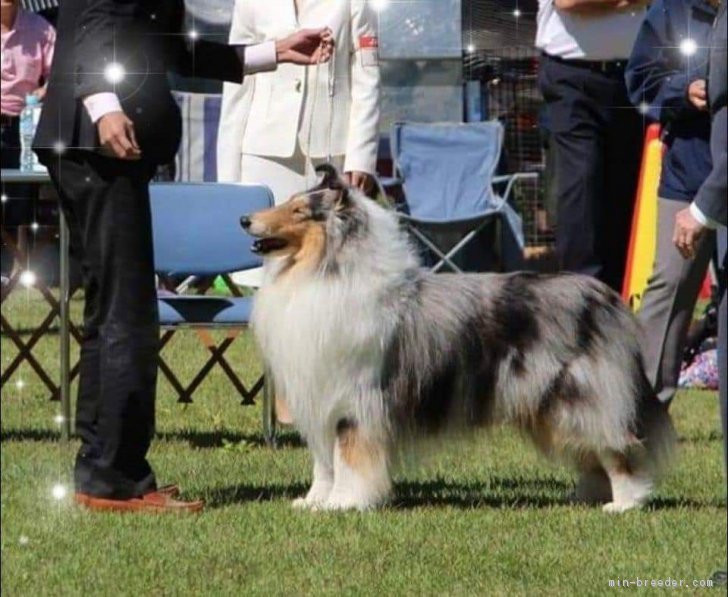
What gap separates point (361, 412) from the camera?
17.2 ft

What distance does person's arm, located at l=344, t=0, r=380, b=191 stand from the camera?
4.46 m

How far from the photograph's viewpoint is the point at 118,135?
14.5 feet

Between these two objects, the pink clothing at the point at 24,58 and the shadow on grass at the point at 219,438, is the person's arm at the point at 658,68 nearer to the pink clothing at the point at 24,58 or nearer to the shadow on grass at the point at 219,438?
the pink clothing at the point at 24,58

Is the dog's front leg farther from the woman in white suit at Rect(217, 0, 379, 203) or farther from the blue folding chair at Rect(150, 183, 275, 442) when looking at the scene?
the woman in white suit at Rect(217, 0, 379, 203)

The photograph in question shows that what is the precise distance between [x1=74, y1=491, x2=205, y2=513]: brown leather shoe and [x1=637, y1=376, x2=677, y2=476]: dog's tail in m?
1.39

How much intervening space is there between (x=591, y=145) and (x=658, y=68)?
0.63 m

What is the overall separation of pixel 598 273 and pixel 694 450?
1.23 m

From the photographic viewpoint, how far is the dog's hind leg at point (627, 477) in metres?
5.38

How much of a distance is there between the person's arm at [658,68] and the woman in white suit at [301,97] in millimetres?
643

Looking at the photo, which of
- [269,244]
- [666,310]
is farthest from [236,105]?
[666,310]

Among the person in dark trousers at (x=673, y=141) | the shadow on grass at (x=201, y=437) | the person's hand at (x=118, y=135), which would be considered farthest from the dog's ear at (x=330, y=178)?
the shadow on grass at (x=201, y=437)

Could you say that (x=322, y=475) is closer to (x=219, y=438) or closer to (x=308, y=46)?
(x=219, y=438)

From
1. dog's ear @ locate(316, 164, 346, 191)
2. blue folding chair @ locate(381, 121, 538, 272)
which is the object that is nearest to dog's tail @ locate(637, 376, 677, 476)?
dog's ear @ locate(316, 164, 346, 191)

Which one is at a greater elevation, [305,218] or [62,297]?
[305,218]
